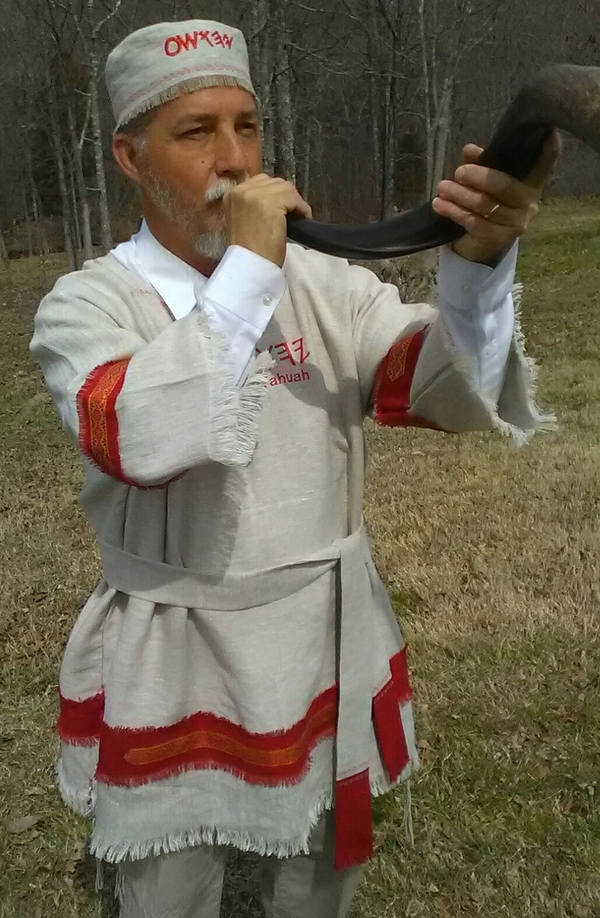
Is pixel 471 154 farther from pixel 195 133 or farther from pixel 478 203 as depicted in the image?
pixel 195 133

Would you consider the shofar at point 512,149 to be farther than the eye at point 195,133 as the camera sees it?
No

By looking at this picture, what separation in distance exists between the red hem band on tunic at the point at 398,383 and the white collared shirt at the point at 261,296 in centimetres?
11

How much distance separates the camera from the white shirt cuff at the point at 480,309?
1386 mm

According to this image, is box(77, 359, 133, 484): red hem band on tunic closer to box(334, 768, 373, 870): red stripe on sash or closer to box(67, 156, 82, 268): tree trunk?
box(334, 768, 373, 870): red stripe on sash

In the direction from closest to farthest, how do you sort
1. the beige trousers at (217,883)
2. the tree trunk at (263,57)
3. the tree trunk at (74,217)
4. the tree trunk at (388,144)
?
1. the beige trousers at (217,883)
2. the tree trunk at (263,57)
3. the tree trunk at (388,144)
4. the tree trunk at (74,217)

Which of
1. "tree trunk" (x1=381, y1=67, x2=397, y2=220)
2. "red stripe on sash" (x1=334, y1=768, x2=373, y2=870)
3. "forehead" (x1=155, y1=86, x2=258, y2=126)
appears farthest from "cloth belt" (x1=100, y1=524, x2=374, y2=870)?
"tree trunk" (x1=381, y1=67, x2=397, y2=220)

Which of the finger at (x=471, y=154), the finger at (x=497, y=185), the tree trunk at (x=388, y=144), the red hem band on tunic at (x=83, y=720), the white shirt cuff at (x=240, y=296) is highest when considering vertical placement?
the finger at (x=471, y=154)

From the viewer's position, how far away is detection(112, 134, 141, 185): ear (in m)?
1.54

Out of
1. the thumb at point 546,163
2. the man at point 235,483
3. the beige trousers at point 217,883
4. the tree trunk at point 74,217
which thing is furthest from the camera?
the tree trunk at point 74,217

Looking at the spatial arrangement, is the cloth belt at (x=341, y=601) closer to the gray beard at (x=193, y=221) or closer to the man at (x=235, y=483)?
the man at (x=235, y=483)

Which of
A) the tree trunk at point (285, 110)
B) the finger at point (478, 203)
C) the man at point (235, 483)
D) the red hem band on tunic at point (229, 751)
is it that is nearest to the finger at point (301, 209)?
the man at point (235, 483)

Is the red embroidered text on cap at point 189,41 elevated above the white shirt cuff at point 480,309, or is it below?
above

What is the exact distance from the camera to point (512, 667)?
3176 millimetres

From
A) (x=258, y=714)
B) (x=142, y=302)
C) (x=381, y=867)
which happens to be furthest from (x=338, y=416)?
(x=381, y=867)
